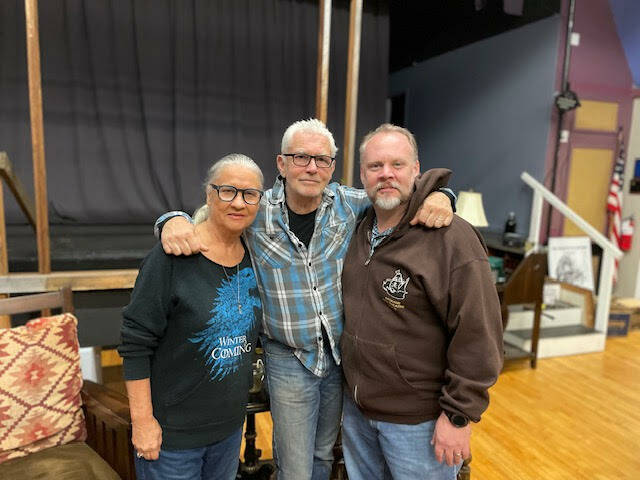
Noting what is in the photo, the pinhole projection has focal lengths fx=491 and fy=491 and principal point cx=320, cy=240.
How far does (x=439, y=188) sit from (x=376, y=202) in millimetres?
216

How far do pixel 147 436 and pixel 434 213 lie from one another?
36.7 inches

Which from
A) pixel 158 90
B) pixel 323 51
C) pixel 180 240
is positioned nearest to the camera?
pixel 180 240

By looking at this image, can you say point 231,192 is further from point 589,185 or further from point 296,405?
point 589,185

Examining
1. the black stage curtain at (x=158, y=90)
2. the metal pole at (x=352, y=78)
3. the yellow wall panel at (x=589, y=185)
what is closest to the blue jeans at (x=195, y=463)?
the metal pole at (x=352, y=78)

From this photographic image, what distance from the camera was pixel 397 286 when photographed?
1.32 metres

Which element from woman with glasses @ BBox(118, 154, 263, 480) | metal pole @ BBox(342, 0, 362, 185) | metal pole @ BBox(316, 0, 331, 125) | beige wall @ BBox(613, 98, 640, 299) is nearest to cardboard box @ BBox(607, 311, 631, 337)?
beige wall @ BBox(613, 98, 640, 299)

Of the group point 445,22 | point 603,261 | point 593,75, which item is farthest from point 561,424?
point 445,22

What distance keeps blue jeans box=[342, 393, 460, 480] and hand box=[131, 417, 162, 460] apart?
1.88 feet

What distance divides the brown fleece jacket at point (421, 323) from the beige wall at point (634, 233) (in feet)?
14.2

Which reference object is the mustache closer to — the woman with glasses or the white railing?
the woman with glasses

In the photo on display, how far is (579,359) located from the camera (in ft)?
12.4

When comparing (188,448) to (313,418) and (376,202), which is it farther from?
(376,202)

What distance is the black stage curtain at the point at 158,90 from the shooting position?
4.34 meters

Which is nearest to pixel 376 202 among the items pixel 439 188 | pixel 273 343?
pixel 439 188
